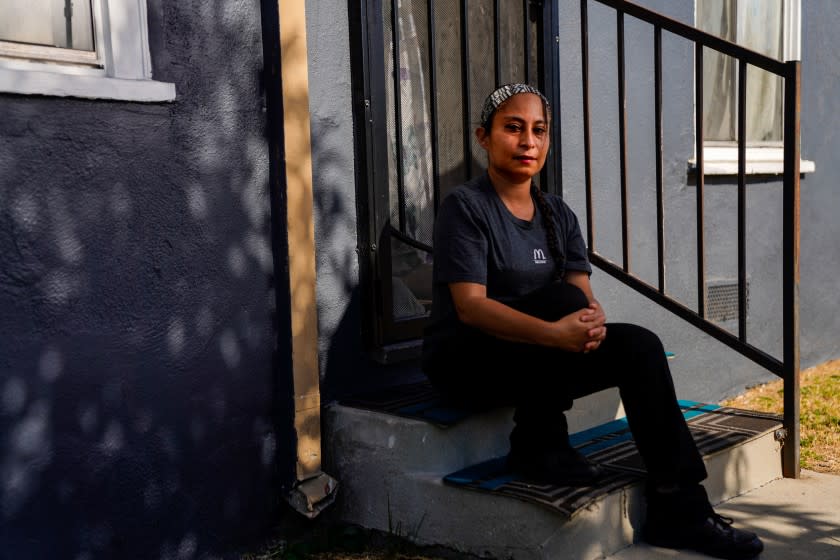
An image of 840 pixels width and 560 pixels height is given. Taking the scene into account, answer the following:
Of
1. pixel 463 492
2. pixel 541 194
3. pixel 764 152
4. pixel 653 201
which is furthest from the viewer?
pixel 764 152

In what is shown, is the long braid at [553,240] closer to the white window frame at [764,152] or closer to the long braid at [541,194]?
the long braid at [541,194]

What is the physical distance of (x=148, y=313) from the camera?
9.25 feet

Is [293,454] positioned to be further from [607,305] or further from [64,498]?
[607,305]

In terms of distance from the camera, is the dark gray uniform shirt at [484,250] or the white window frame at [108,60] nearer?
the white window frame at [108,60]

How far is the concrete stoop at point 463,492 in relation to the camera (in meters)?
2.76

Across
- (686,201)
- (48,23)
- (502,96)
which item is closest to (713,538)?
(502,96)

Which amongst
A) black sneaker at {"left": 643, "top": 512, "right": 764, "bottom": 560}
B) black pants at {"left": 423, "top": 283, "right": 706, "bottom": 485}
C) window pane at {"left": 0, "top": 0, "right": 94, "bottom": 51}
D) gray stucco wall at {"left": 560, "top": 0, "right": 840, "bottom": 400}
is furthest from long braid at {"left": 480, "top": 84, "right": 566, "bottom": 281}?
gray stucco wall at {"left": 560, "top": 0, "right": 840, "bottom": 400}

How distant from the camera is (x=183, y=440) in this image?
293 centimetres

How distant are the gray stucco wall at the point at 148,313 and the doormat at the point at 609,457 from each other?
74cm

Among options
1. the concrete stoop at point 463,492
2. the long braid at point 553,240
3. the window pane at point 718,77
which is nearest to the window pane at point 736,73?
the window pane at point 718,77

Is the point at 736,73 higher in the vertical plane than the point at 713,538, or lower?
higher

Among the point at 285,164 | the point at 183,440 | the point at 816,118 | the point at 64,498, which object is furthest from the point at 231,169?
the point at 816,118

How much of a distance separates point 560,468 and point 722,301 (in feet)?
10.3

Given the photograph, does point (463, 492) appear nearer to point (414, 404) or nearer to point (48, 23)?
point (414, 404)
